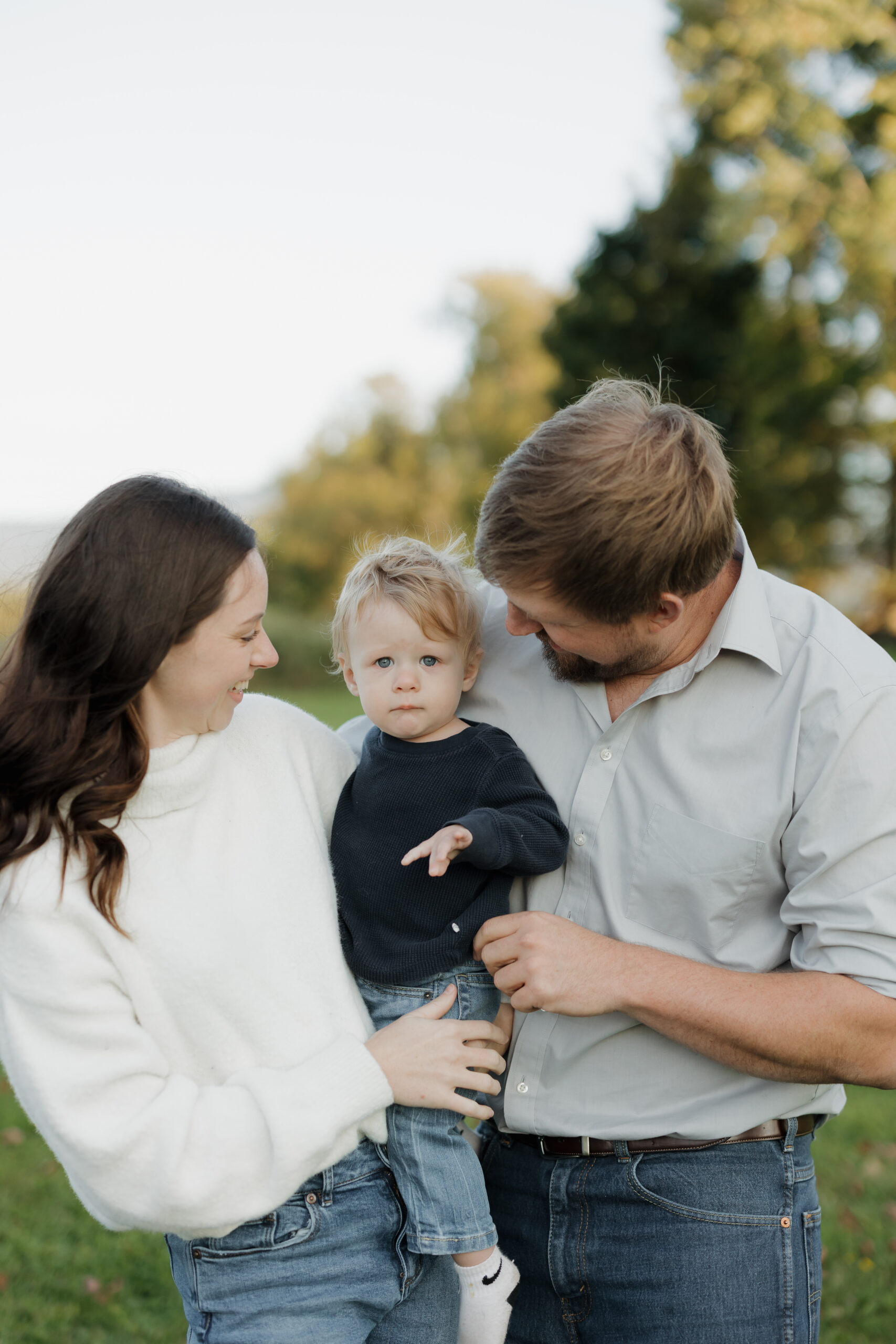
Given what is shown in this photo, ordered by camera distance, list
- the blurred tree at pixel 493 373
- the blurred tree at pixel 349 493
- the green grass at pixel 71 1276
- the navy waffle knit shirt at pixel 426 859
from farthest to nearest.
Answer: the blurred tree at pixel 493 373, the blurred tree at pixel 349 493, the green grass at pixel 71 1276, the navy waffle knit shirt at pixel 426 859

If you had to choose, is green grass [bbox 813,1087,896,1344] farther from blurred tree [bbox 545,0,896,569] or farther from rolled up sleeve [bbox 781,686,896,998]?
blurred tree [bbox 545,0,896,569]

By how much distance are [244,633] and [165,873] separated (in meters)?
0.46

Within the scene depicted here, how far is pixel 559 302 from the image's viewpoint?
1017 inches

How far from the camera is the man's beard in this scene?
7.79 ft

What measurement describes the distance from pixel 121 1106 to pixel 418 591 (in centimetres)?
117

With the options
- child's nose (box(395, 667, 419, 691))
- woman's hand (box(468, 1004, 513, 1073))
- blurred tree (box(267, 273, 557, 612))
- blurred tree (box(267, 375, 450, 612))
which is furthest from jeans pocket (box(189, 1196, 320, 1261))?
blurred tree (box(267, 273, 557, 612))

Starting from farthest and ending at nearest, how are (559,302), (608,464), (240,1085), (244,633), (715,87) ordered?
(559,302) < (715,87) < (608,464) < (244,633) < (240,1085)

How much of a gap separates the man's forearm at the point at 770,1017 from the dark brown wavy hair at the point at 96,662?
3.39ft

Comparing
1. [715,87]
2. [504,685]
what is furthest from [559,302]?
[504,685]

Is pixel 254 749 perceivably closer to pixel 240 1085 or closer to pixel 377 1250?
pixel 240 1085

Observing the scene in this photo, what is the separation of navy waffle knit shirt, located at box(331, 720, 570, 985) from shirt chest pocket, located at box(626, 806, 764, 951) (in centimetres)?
18

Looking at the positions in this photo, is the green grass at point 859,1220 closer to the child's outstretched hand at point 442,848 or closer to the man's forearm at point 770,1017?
the man's forearm at point 770,1017

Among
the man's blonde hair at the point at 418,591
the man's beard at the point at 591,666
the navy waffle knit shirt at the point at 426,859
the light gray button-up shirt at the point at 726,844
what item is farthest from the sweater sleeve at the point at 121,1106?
the man's beard at the point at 591,666

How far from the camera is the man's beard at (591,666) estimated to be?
2.38 meters
